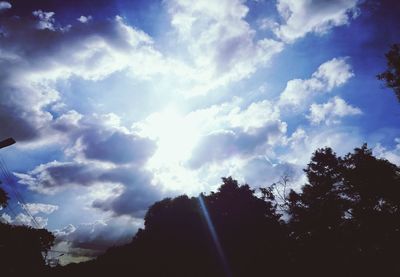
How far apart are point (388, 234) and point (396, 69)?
23635 millimetres

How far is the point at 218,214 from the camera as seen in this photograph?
1153 inches

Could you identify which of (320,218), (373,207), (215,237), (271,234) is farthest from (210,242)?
(373,207)

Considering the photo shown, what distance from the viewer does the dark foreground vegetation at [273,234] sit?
2630 cm

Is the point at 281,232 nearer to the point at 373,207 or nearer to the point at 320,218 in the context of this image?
the point at 320,218

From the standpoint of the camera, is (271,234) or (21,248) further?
(21,248)

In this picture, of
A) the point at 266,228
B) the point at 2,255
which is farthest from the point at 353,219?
the point at 2,255

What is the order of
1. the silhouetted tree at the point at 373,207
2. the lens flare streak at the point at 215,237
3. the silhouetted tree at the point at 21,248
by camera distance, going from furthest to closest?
the silhouetted tree at the point at 373,207
the silhouetted tree at the point at 21,248
the lens flare streak at the point at 215,237

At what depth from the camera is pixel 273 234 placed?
29.2 meters

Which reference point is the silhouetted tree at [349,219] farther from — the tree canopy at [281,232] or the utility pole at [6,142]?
the utility pole at [6,142]

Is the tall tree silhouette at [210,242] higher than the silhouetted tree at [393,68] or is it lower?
lower

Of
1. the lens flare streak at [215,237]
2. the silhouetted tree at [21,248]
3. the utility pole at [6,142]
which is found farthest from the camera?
the silhouetted tree at [21,248]

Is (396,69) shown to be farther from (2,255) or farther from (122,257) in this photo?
(2,255)

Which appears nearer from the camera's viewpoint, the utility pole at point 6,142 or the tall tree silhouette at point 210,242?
the utility pole at point 6,142

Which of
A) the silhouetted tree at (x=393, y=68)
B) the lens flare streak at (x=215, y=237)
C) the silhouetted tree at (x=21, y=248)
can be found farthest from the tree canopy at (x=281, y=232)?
the silhouetted tree at (x=393, y=68)
